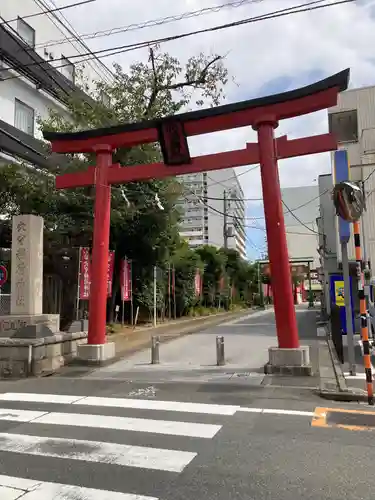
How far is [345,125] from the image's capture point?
21.7m

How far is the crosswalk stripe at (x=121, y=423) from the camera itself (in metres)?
5.86

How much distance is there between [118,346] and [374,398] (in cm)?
911

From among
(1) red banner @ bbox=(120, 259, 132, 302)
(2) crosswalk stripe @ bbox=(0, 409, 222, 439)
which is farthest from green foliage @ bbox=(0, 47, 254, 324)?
(2) crosswalk stripe @ bbox=(0, 409, 222, 439)

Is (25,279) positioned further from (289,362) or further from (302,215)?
(302,215)

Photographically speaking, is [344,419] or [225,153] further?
[225,153]

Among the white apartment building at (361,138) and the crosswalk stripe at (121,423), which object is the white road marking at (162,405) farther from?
the white apartment building at (361,138)

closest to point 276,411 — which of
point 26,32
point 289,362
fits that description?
point 289,362

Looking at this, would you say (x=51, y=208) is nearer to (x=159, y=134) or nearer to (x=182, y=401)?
(x=159, y=134)

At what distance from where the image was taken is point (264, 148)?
32.8ft

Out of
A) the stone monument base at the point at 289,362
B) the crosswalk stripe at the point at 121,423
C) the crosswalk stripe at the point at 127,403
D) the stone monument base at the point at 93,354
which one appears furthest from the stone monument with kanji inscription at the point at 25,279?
the stone monument base at the point at 289,362

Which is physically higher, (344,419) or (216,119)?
(216,119)

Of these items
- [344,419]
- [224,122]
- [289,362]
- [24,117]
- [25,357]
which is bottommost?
[344,419]

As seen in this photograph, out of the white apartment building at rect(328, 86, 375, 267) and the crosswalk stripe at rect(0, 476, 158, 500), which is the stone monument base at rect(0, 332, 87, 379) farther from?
the white apartment building at rect(328, 86, 375, 267)

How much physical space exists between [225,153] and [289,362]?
4.85 metres
